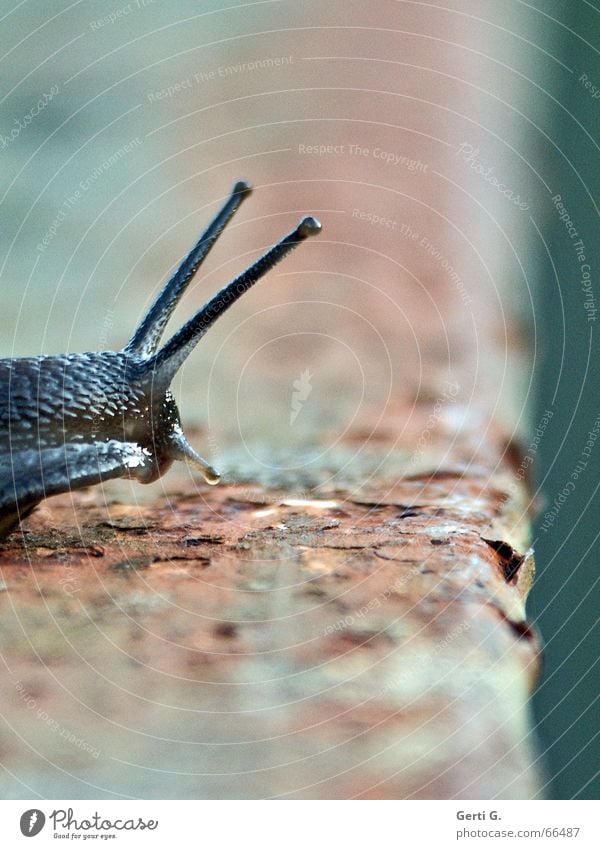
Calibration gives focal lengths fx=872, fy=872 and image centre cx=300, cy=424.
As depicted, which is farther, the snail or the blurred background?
the blurred background

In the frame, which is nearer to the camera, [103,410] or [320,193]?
[103,410]

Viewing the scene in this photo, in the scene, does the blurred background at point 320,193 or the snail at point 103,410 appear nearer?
the snail at point 103,410

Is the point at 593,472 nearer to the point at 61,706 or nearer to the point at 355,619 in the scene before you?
the point at 355,619

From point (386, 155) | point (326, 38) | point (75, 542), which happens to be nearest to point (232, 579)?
point (75, 542)

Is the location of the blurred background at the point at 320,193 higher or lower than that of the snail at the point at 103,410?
higher

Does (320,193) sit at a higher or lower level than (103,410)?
higher
